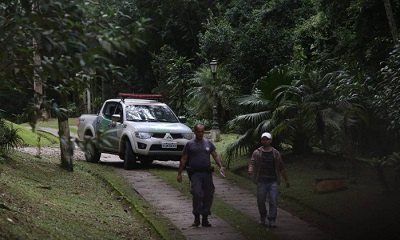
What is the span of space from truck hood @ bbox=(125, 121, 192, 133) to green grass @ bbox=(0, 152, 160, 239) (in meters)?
1.75

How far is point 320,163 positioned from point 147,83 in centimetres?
2889

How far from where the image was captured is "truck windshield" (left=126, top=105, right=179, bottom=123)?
577 inches

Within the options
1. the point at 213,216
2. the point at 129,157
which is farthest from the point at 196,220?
the point at 129,157

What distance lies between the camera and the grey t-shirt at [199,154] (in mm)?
8500

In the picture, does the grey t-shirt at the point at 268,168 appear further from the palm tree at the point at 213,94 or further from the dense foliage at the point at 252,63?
the palm tree at the point at 213,94

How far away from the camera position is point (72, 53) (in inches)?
151

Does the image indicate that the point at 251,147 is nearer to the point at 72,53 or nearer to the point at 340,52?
the point at 340,52

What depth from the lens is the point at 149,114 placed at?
1495cm

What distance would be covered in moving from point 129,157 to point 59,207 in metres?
5.23

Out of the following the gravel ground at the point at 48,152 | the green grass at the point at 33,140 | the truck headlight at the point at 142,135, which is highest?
the truck headlight at the point at 142,135

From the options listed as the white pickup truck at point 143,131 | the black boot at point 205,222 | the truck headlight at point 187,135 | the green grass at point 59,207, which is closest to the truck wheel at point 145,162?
the white pickup truck at point 143,131

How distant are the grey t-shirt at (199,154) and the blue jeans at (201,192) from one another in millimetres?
141

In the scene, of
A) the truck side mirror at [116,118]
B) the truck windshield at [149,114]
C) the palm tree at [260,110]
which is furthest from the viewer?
the truck windshield at [149,114]

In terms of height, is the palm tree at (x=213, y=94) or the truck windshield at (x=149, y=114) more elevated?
the palm tree at (x=213, y=94)
